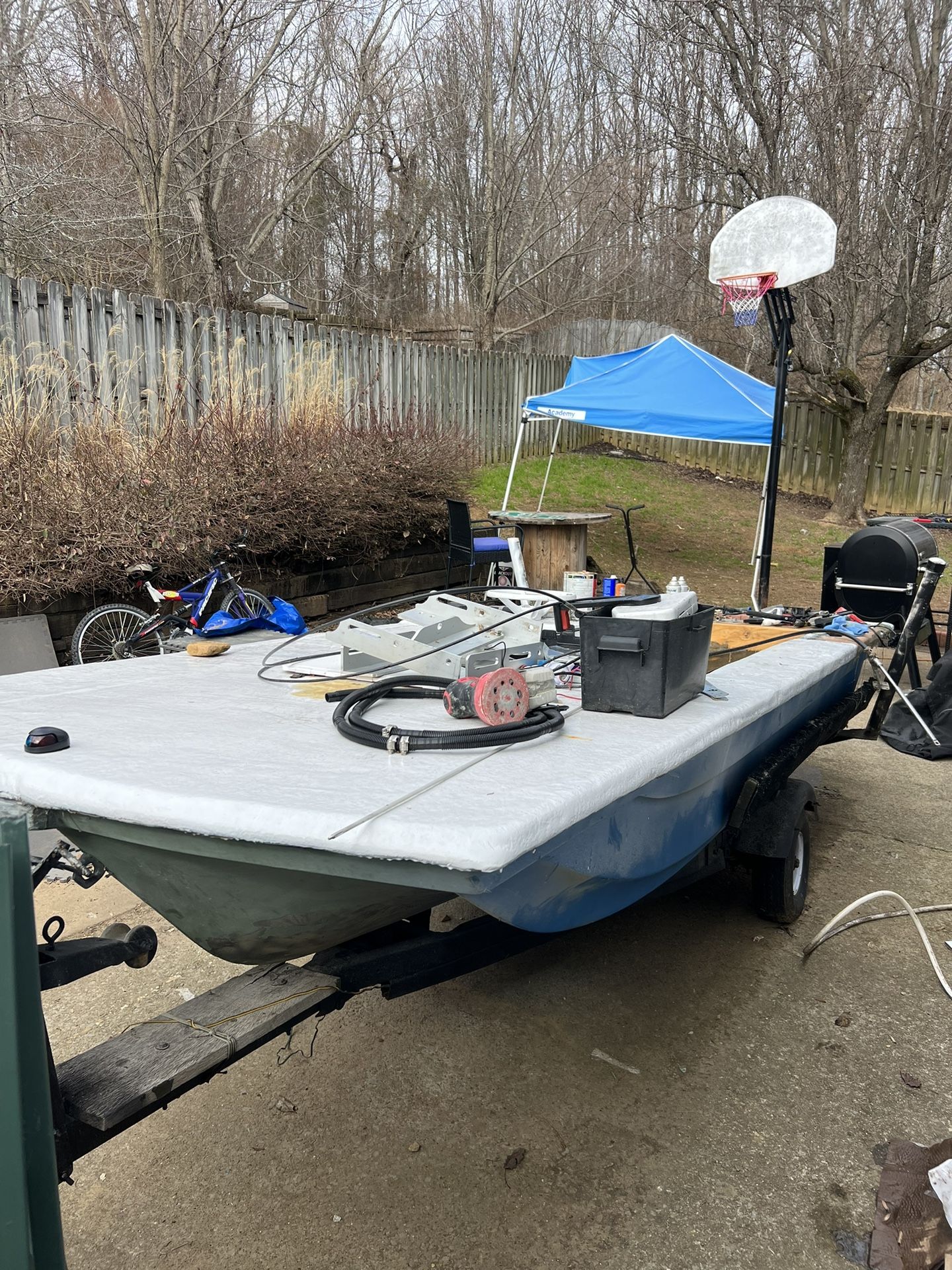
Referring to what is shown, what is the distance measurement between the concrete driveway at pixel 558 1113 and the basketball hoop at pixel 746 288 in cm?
444

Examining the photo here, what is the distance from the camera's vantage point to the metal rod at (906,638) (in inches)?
159

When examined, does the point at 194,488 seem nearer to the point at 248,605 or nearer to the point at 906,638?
the point at 248,605

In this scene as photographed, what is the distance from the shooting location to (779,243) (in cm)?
622

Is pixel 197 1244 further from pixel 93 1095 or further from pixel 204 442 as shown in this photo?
pixel 204 442

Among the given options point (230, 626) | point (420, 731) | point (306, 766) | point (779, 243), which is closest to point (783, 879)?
point (420, 731)

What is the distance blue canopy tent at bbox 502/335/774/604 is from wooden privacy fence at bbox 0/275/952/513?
1.68m

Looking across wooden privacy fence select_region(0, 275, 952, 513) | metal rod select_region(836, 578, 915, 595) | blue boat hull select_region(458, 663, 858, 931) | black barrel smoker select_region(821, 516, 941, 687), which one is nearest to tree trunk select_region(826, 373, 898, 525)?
wooden privacy fence select_region(0, 275, 952, 513)

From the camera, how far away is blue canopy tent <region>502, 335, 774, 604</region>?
8.15 meters

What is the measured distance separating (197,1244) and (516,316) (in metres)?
20.9

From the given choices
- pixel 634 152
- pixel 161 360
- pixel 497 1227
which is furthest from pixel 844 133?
pixel 497 1227

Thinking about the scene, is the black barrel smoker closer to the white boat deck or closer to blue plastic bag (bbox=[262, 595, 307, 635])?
the white boat deck

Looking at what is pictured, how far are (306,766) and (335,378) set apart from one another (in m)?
7.05

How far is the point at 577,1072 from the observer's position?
248 cm

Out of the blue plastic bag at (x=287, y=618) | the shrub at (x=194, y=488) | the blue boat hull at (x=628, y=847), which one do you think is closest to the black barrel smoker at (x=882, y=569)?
the blue boat hull at (x=628, y=847)
